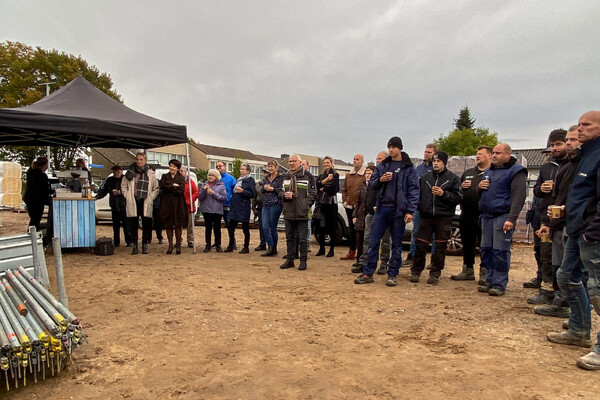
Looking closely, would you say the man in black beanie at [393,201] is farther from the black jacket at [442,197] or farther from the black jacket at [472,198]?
the black jacket at [472,198]

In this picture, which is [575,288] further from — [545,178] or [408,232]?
[408,232]

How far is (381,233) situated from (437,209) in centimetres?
83

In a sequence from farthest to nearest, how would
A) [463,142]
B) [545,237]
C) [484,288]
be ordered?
[463,142] < [484,288] < [545,237]

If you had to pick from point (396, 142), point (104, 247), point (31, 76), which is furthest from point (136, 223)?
point (31, 76)

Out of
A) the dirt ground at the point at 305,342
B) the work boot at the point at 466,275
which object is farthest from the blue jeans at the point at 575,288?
the work boot at the point at 466,275

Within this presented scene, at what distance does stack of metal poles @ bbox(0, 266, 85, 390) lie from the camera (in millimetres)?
2523

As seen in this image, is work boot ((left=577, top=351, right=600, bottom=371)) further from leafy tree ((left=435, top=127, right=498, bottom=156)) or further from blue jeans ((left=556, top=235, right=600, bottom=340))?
leafy tree ((left=435, top=127, right=498, bottom=156))

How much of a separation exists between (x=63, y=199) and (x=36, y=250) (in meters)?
4.35

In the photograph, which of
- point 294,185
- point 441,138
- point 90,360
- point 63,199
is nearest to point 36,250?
point 90,360

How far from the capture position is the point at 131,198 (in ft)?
25.7

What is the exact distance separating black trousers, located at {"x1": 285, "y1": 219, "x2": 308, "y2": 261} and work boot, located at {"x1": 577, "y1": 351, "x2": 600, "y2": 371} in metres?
4.22

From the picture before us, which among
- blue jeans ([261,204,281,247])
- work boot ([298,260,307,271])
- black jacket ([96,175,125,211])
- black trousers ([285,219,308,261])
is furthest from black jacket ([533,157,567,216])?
black jacket ([96,175,125,211])

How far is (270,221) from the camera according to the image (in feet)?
26.0

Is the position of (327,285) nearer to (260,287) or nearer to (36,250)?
(260,287)
